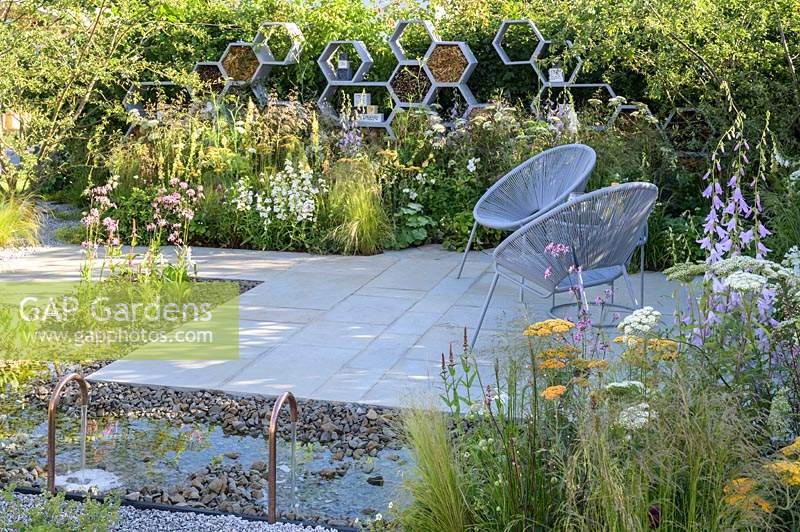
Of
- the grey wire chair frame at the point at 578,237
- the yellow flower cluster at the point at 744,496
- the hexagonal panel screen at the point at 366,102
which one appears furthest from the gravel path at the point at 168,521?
the hexagonal panel screen at the point at 366,102

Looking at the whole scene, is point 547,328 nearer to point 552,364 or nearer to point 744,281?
point 552,364

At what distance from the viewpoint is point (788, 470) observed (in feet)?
7.69

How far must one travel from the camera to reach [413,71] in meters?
8.84

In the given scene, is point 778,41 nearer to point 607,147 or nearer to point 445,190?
Result: point 607,147

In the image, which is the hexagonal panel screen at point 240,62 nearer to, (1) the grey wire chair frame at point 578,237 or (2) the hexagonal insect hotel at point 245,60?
(2) the hexagonal insect hotel at point 245,60

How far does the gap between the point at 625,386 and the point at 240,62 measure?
23.0ft

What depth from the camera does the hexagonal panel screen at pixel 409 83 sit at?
8.73 m

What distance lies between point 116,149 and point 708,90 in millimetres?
4412

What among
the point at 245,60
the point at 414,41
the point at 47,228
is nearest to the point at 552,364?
the point at 47,228

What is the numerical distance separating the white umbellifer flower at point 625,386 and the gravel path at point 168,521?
3.16ft

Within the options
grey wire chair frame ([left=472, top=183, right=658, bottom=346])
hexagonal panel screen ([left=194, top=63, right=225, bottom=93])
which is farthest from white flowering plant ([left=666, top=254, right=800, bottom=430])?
hexagonal panel screen ([left=194, top=63, right=225, bottom=93])

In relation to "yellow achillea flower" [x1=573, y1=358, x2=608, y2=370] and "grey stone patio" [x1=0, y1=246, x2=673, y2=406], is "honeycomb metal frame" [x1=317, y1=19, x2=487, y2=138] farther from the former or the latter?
"yellow achillea flower" [x1=573, y1=358, x2=608, y2=370]

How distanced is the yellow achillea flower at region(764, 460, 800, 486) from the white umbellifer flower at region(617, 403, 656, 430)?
0.97ft

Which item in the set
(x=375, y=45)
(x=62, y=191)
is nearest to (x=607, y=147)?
(x=375, y=45)
